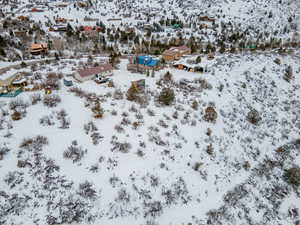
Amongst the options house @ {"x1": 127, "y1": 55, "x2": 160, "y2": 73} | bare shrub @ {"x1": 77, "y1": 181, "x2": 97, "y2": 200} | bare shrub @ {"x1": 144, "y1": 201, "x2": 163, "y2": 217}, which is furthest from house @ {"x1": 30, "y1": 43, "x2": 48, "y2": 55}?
bare shrub @ {"x1": 144, "y1": 201, "x2": 163, "y2": 217}

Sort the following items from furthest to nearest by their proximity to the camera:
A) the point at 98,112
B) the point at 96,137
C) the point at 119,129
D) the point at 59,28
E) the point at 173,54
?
the point at 59,28 < the point at 173,54 < the point at 98,112 < the point at 119,129 < the point at 96,137

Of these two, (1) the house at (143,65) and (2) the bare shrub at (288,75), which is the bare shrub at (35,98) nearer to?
(1) the house at (143,65)

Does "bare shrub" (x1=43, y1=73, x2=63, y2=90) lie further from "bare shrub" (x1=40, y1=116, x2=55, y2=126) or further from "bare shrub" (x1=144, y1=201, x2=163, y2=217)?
"bare shrub" (x1=144, y1=201, x2=163, y2=217)

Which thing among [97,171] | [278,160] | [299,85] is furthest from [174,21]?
[97,171]

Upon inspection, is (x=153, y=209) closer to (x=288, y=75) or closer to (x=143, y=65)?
(x=143, y=65)

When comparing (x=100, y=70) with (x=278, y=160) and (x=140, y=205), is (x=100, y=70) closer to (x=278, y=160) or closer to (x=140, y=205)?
(x=140, y=205)

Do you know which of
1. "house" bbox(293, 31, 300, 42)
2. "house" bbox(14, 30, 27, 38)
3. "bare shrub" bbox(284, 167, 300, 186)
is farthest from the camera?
"house" bbox(293, 31, 300, 42)

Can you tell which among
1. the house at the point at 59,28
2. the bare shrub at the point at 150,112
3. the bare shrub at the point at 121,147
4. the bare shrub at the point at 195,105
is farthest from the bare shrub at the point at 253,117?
the house at the point at 59,28

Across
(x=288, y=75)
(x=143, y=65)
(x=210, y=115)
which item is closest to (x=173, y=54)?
(x=143, y=65)
